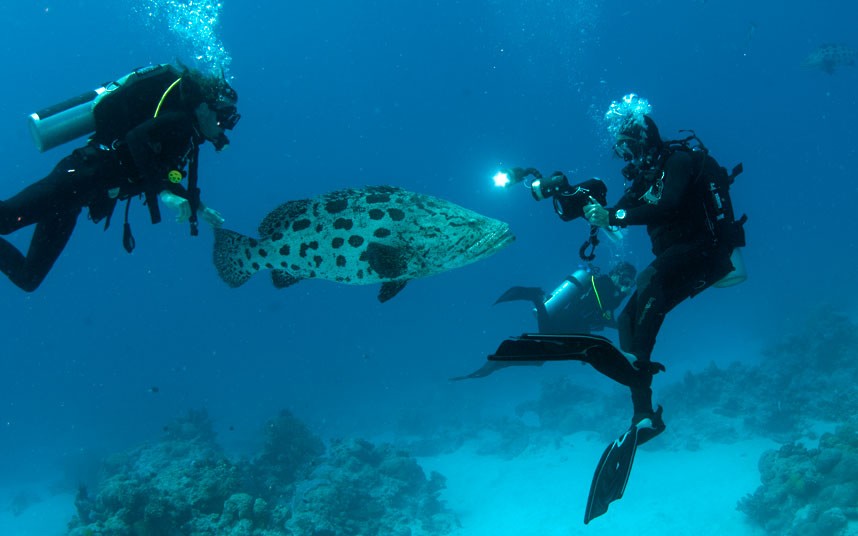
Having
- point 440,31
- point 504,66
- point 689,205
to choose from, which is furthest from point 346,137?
point 689,205

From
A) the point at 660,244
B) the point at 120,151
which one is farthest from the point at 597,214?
the point at 120,151

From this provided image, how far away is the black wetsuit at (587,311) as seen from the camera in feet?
34.4

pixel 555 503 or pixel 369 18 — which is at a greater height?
pixel 369 18

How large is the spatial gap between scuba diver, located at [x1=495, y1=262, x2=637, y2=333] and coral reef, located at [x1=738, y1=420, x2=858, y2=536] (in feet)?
16.5

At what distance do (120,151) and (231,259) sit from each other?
1.73 m

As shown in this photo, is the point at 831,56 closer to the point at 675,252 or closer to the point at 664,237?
the point at 664,237

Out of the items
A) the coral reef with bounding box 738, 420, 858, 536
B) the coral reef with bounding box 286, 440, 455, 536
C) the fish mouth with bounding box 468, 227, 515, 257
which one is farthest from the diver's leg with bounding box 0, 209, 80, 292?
the coral reef with bounding box 738, 420, 858, 536

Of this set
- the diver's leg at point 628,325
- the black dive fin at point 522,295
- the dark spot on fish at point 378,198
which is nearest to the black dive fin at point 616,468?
the diver's leg at point 628,325

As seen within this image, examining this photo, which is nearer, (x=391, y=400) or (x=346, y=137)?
(x=391, y=400)

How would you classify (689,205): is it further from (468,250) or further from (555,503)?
(555,503)

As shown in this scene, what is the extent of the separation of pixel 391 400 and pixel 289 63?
242 feet

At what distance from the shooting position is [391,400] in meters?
32.9

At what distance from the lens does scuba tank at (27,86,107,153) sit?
496 centimetres

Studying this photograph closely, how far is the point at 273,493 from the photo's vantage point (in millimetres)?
12953
